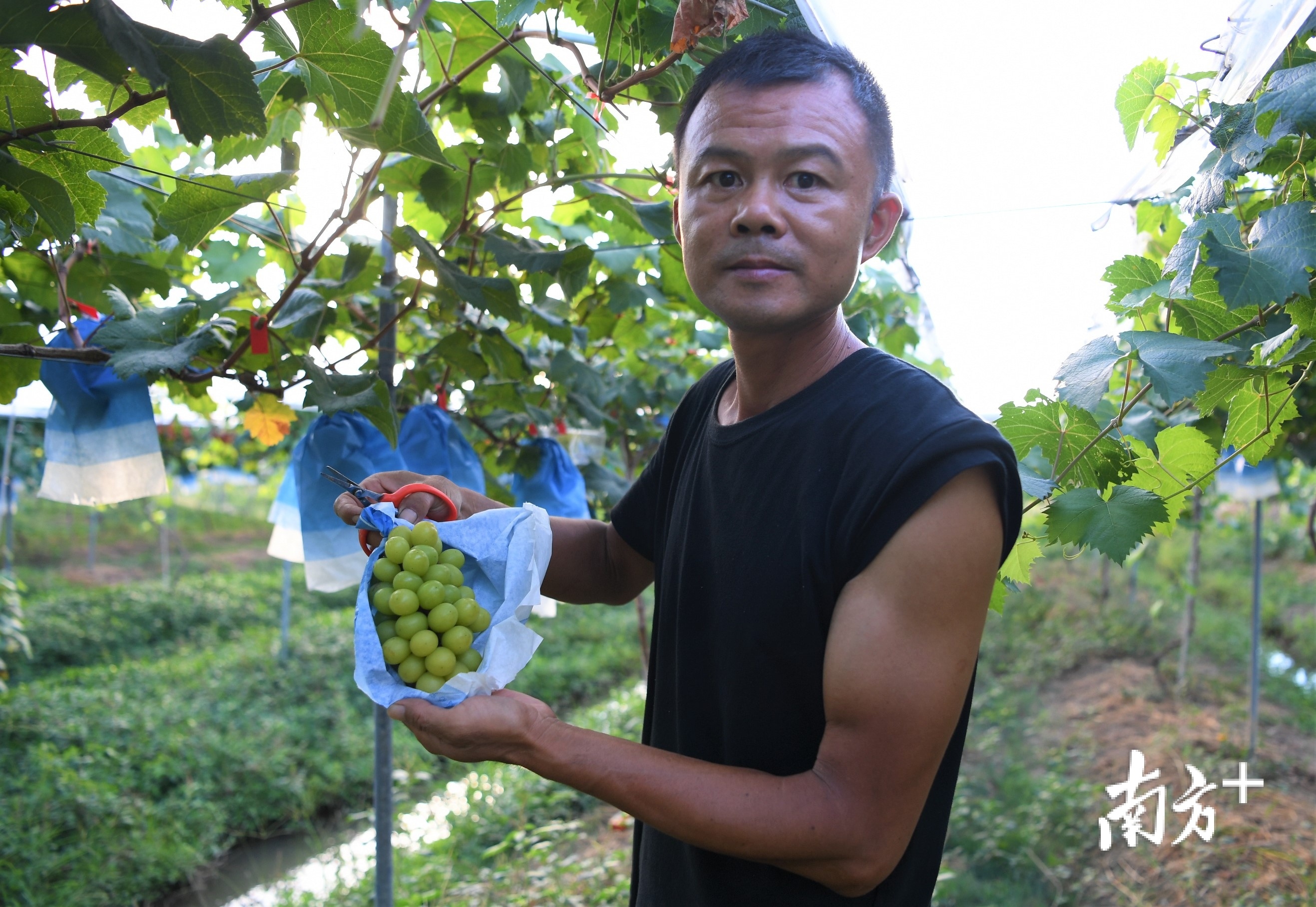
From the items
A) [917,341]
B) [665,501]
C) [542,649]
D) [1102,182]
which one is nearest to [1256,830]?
[917,341]

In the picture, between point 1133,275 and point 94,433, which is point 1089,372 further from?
point 94,433

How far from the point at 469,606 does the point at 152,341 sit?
3.33 ft

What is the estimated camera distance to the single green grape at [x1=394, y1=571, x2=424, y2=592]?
1.14 m

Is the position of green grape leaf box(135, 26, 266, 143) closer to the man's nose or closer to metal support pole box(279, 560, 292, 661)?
the man's nose

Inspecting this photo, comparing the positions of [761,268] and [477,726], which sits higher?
[761,268]

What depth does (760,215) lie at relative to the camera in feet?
3.76

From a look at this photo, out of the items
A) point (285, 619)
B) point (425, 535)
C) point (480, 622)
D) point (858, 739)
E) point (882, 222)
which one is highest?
point (882, 222)

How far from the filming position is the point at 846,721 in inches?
38.9

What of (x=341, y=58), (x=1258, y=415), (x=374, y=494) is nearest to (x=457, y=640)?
(x=374, y=494)

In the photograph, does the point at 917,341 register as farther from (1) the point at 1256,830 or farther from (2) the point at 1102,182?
(1) the point at 1256,830

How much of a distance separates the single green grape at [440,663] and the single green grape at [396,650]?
1.2 inches

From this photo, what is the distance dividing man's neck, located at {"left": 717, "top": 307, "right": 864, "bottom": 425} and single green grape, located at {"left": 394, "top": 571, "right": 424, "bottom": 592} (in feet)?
1.76

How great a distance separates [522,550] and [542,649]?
7.71 meters

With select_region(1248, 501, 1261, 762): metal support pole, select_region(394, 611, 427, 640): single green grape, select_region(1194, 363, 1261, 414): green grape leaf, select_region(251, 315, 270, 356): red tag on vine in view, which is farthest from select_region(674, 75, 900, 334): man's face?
select_region(1248, 501, 1261, 762): metal support pole
